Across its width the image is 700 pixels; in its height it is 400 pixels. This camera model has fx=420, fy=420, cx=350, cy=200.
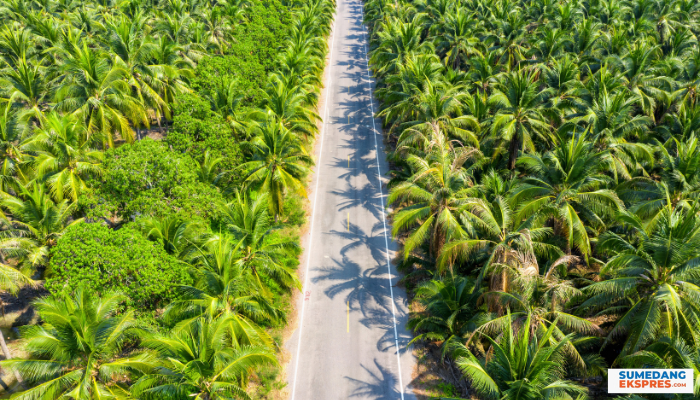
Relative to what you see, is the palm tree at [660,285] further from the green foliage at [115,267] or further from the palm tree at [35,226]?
the palm tree at [35,226]

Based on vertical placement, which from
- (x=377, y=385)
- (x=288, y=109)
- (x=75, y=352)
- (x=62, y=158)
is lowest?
(x=377, y=385)

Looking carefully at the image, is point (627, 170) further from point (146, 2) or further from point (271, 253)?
point (146, 2)

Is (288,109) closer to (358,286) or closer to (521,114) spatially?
(358,286)

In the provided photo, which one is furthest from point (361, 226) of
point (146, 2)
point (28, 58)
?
point (146, 2)

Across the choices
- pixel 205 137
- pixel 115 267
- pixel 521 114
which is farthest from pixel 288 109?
pixel 115 267

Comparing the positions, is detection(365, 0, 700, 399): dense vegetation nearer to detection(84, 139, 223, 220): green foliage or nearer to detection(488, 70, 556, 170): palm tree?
detection(488, 70, 556, 170): palm tree

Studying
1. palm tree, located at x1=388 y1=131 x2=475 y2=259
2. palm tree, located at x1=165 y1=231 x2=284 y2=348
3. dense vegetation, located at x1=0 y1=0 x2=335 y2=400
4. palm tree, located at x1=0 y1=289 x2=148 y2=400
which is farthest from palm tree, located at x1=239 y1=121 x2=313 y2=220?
palm tree, located at x1=0 y1=289 x2=148 y2=400

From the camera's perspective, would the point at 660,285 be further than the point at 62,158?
No
